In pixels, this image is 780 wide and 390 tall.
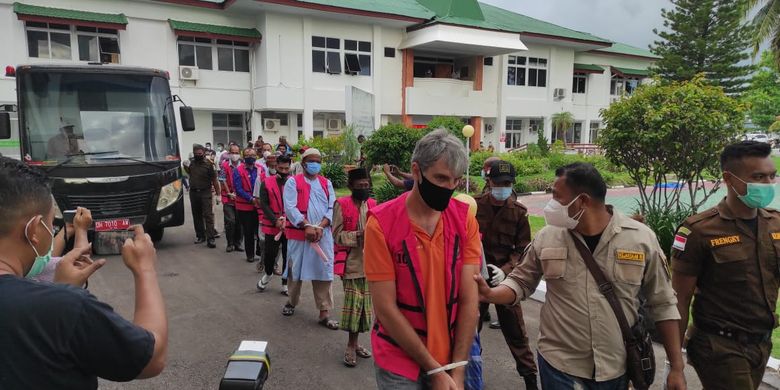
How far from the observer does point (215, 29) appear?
22438 millimetres

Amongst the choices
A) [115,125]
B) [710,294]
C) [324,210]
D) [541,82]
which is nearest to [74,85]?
[115,125]

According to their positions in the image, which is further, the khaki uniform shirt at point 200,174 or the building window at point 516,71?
Answer: the building window at point 516,71

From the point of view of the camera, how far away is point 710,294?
8.71 feet

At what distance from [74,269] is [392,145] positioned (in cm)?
1317

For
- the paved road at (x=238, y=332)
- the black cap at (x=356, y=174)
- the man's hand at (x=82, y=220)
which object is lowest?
the paved road at (x=238, y=332)

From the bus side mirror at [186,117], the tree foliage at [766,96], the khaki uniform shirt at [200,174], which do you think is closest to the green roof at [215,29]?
the khaki uniform shirt at [200,174]

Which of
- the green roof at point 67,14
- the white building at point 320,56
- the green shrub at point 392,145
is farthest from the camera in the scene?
the white building at point 320,56

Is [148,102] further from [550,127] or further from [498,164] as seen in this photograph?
[550,127]

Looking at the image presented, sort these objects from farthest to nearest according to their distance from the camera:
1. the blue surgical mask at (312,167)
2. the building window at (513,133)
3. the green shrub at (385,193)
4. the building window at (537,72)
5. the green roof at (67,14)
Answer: the building window at (513,133) < the building window at (537,72) < the green roof at (67,14) < the green shrub at (385,193) < the blue surgical mask at (312,167)

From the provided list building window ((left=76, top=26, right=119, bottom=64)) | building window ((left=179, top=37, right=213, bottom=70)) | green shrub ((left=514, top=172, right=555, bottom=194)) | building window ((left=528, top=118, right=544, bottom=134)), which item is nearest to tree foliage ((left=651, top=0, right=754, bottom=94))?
building window ((left=528, top=118, right=544, bottom=134))

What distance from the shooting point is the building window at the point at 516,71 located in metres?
31.2

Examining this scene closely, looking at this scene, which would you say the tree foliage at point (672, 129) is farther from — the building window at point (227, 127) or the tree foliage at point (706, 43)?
the tree foliage at point (706, 43)

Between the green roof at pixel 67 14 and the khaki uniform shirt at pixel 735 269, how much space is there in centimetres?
2299

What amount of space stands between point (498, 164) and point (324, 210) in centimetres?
218
